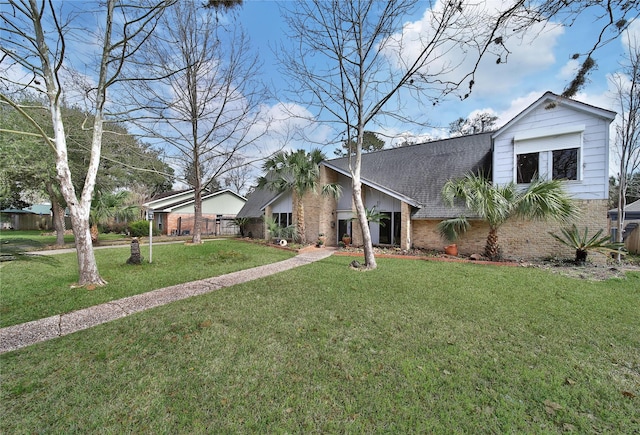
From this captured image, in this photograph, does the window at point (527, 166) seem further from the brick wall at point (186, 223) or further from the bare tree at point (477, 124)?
the brick wall at point (186, 223)

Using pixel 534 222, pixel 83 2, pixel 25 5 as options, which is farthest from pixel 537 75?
pixel 25 5

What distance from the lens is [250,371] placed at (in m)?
3.04

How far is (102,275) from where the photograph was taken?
7668 millimetres

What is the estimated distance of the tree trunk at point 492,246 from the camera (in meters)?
10.4

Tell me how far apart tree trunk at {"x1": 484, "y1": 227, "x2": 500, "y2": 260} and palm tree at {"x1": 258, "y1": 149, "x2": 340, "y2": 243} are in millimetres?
7947

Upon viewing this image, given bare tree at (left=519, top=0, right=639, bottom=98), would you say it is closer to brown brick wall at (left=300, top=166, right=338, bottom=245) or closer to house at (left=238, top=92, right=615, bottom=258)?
house at (left=238, top=92, right=615, bottom=258)

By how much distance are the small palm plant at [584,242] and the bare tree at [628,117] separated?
182 cm

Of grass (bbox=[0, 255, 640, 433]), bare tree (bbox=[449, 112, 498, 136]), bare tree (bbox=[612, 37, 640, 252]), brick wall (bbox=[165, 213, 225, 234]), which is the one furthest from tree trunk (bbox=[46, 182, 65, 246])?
bare tree (bbox=[449, 112, 498, 136])

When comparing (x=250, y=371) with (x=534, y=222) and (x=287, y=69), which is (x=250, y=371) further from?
(x=534, y=222)

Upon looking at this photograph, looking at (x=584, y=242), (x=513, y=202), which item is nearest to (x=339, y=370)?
(x=513, y=202)

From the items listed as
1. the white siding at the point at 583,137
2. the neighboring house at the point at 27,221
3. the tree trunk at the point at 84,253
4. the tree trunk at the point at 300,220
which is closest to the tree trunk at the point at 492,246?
the white siding at the point at 583,137

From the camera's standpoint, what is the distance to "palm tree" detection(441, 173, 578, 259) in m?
9.58

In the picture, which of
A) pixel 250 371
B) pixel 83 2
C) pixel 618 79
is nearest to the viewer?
pixel 250 371

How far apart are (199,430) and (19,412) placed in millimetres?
1820
